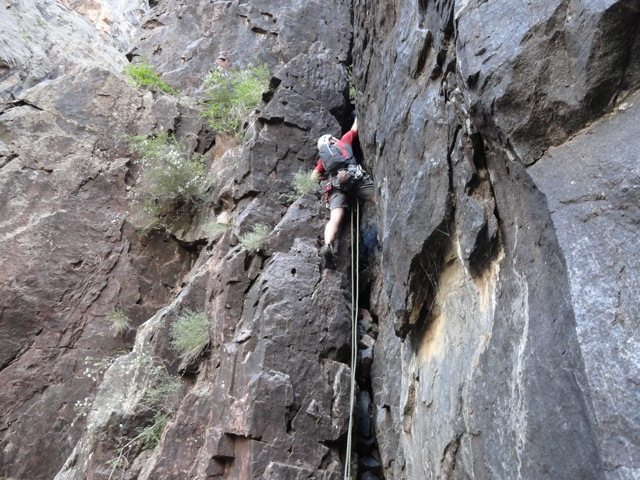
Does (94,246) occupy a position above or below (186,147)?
below

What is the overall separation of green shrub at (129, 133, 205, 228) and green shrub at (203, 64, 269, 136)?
1080 millimetres

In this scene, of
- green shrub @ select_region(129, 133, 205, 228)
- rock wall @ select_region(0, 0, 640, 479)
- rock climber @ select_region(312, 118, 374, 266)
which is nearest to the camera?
rock wall @ select_region(0, 0, 640, 479)

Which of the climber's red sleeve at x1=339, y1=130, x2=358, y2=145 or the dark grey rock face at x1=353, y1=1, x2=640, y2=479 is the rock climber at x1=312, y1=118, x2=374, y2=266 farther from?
the dark grey rock face at x1=353, y1=1, x2=640, y2=479

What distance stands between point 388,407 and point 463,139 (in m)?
3.19

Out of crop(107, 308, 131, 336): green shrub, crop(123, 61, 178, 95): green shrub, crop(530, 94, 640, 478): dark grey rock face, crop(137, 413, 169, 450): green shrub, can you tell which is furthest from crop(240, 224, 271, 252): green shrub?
crop(123, 61, 178, 95): green shrub

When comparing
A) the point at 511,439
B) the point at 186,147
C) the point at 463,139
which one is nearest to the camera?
the point at 511,439

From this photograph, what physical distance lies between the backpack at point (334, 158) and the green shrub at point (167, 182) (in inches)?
102

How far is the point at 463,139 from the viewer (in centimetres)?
375

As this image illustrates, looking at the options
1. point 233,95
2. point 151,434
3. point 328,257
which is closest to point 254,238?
point 328,257

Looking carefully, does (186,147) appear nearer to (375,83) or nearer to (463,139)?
(375,83)

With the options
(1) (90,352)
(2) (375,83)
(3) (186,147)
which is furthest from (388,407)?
(3) (186,147)

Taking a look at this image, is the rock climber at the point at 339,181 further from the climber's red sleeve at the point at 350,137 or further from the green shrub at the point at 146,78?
the green shrub at the point at 146,78

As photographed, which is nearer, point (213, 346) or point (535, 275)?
point (535, 275)

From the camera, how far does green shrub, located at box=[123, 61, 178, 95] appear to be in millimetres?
10281
